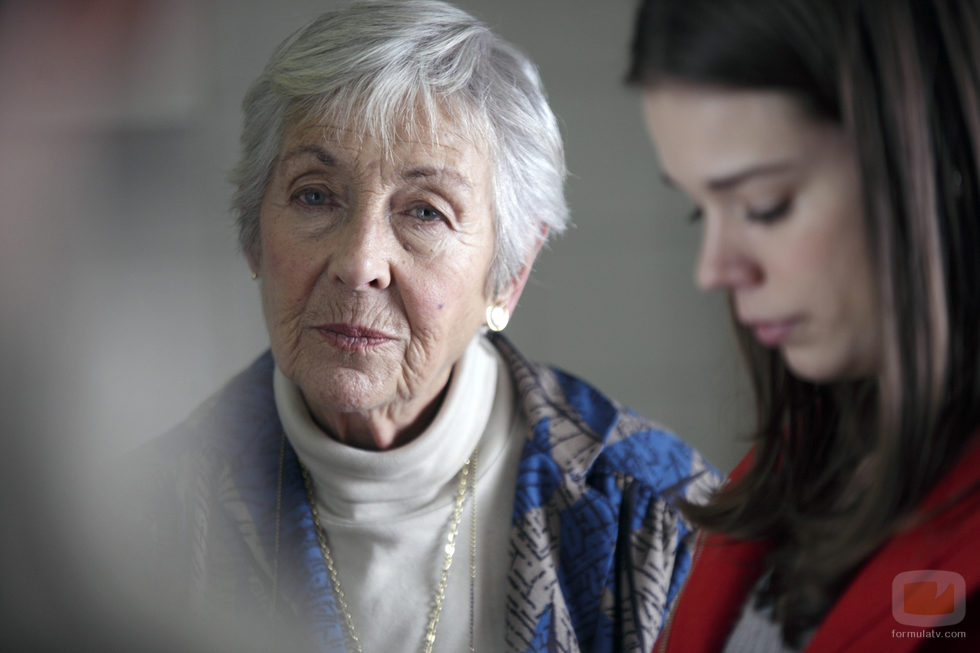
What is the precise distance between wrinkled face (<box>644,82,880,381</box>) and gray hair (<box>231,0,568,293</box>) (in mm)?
417

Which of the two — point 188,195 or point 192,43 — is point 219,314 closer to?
point 188,195

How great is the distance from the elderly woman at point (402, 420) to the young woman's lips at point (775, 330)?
447 mm

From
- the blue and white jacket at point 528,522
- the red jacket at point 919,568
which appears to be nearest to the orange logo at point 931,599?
the red jacket at point 919,568

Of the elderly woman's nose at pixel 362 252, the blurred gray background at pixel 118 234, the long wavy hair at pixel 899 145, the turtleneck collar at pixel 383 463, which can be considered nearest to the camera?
the long wavy hair at pixel 899 145

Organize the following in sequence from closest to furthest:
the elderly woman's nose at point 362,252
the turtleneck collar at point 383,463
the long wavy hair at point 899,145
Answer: the long wavy hair at point 899,145 < the elderly woman's nose at point 362,252 < the turtleneck collar at point 383,463

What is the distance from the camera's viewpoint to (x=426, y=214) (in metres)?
0.85

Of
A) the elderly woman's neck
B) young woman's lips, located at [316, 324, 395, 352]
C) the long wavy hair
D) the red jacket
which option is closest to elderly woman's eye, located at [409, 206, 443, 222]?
young woman's lips, located at [316, 324, 395, 352]

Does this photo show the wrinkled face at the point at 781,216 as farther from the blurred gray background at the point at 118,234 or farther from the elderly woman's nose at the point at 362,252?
the elderly woman's nose at the point at 362,252

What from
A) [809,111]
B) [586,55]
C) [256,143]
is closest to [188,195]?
[256,143]

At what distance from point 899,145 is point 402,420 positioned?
67 centimetres

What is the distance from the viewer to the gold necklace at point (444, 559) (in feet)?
2.85

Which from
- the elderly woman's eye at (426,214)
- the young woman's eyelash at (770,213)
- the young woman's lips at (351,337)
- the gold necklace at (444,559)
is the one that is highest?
the elderly woman's eye at (426,214)

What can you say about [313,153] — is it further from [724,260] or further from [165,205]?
[724,260]

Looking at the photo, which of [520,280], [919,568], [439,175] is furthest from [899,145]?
[520,280]
